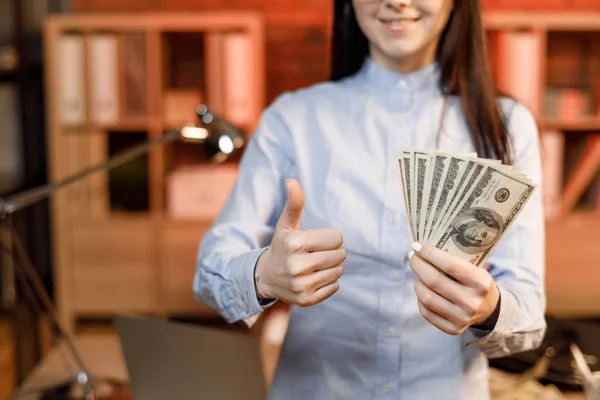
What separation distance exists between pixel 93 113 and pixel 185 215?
2.06ft

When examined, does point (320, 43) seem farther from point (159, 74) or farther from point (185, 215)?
point (185, 215)

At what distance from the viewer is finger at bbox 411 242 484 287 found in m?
0.91

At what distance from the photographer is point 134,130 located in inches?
136

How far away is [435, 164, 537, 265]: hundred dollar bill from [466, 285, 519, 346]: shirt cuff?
96 mm

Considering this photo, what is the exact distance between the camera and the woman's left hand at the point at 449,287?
3.00 feet

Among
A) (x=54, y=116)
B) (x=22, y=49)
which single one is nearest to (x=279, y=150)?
(x=54, y=116)

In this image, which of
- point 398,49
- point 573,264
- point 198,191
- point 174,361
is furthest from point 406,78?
point 573,264

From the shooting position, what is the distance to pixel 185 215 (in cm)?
336

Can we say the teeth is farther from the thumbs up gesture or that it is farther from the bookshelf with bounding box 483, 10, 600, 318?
the bookshelf with bounding box 483, 10, 600, 318

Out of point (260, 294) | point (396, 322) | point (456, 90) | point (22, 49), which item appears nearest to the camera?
point (260, 294)

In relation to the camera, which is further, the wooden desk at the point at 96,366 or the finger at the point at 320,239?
the wooden desk at the point at 96,366

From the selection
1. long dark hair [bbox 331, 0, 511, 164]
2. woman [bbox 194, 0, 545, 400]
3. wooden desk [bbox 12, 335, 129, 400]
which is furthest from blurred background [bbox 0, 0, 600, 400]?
woman [bbox 194, 0, 545, 400]

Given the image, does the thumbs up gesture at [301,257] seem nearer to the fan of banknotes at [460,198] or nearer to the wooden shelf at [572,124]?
the fan of banknotes at [460,198]

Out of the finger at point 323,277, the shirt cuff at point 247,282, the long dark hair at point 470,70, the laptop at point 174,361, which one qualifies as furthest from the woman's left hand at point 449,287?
the laptop at point 174,361
